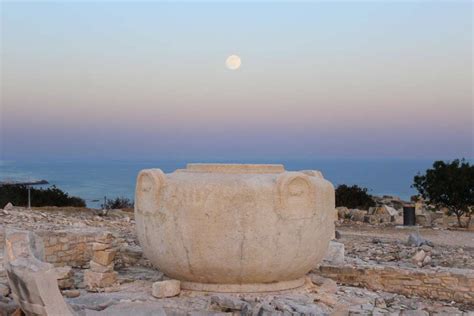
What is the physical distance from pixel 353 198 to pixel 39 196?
1409 centimetres

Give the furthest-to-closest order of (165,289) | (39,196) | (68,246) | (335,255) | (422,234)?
(39,196) → (422,234) → (68,246) → (335,255) → (165,289)

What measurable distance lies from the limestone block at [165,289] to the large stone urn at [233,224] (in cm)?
20

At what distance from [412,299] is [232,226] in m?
3.32

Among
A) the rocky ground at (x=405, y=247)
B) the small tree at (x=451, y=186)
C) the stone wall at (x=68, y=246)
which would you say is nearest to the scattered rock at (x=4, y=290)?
the stone wall at (x=68, y=246)

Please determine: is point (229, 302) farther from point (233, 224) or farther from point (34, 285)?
point (34, 285)

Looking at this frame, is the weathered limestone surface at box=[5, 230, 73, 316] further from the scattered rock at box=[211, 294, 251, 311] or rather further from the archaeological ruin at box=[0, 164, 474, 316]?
the scattered rock at box=[211, 294, 251, 311]

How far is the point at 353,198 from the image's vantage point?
2516 cm

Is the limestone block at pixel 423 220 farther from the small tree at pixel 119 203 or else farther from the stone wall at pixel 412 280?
the small tree at pixel 119 203

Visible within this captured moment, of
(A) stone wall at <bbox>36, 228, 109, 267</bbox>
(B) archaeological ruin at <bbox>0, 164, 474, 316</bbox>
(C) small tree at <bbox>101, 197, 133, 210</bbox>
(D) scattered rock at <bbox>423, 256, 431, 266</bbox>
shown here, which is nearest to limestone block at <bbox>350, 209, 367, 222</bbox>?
(D) scattered rock at <bbox>423, 256, 431, 266</bbox>

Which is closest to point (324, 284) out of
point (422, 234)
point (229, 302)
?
point (229, 302)

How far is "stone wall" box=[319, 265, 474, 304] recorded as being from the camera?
26.2 feet

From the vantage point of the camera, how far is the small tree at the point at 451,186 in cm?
1923

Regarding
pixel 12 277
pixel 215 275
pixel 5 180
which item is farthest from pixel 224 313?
pixel 5 180

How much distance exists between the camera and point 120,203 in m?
22.9
